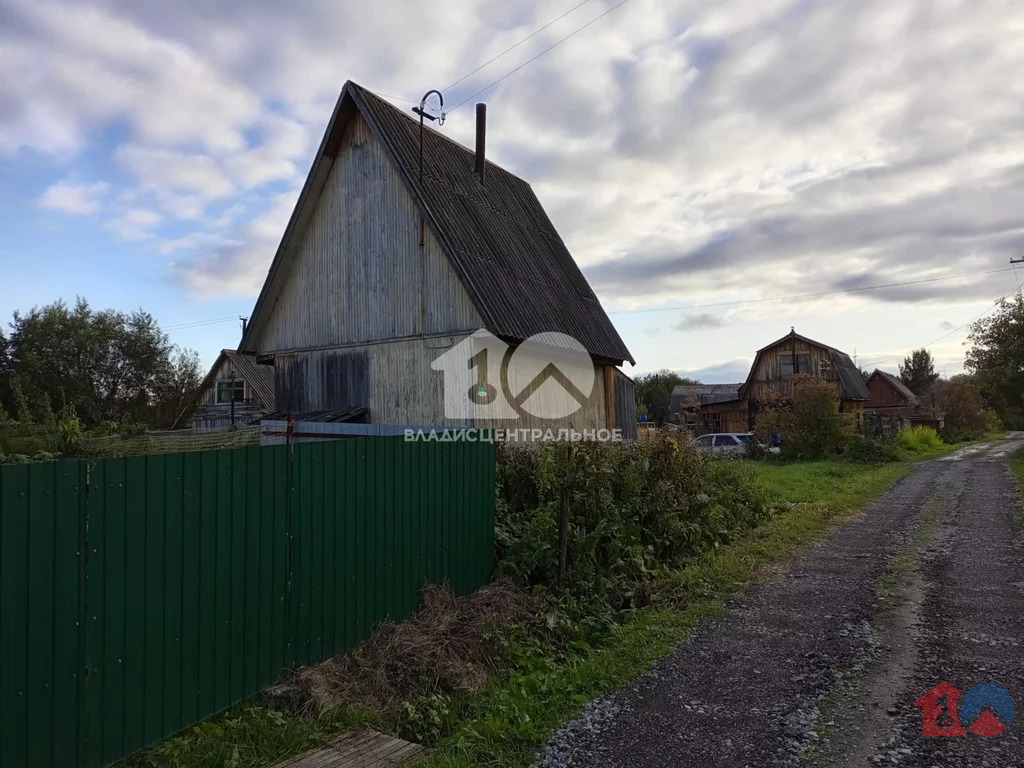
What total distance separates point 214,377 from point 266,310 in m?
21.2

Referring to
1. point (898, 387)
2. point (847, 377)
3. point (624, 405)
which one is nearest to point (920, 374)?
point (898, 387)

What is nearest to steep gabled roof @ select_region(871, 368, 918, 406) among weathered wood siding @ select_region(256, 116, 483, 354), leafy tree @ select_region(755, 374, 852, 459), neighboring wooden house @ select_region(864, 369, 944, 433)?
neighboring wooden house @ select_region(864, 369, 944, 433)

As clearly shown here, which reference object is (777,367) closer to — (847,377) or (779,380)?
(779,380)

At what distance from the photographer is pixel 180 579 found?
386 centimetres

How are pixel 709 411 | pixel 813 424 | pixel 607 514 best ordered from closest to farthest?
pixel 607 514 < pixel 813 424 < pixel 709 411

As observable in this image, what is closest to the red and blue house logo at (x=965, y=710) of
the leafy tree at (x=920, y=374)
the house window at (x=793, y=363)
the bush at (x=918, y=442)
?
the bush at (x=918, y=442)

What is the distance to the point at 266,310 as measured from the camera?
14.1 m

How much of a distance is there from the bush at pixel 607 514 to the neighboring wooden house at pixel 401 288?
298 centimetres

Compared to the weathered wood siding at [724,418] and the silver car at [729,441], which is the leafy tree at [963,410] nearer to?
the weathered wood siding at [724,418]

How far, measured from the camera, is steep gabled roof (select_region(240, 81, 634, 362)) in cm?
1112

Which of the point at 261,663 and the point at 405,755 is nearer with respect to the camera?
the point at 405,755

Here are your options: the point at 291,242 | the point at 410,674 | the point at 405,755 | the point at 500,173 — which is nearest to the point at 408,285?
the point at 291,242

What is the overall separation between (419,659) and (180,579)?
1833 millimetres

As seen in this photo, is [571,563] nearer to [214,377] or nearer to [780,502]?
[780,502]
